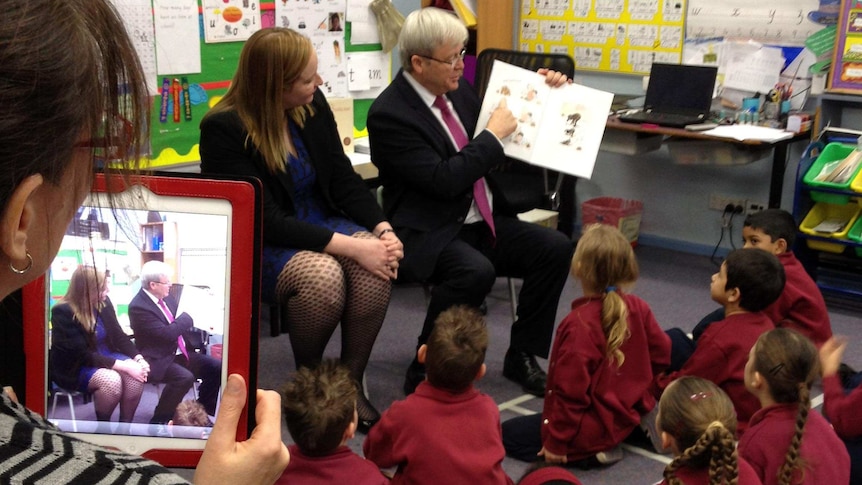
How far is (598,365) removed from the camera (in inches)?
99.0

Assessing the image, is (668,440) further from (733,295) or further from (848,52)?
(848,52)

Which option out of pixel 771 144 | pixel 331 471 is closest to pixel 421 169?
pixel 331 471

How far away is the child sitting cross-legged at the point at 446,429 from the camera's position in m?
1.95

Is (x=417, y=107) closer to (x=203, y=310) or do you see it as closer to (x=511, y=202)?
(x=511, y=202)

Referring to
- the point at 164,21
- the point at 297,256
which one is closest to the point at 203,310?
the point at 297,256

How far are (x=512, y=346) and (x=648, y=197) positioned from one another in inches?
83.0

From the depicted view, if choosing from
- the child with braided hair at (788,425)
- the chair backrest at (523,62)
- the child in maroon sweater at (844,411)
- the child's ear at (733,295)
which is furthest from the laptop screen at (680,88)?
the child with braided hair at (788,425)

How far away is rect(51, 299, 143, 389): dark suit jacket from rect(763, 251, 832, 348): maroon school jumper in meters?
2.31

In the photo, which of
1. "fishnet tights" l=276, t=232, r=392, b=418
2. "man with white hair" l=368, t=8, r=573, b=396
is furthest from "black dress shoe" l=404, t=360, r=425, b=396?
"fishnet tights" l=276, t=232, r=392, b=418

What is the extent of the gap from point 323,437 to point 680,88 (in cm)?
316

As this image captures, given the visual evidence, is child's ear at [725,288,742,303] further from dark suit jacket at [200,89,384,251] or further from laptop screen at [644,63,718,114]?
laptop screen at [644,63,718,114]

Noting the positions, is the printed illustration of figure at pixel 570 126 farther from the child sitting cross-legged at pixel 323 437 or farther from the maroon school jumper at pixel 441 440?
the child sitting cross-legged at pixel 323 437

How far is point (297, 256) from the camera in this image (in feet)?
8.56

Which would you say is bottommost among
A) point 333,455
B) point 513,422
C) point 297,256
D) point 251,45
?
point 513,422
